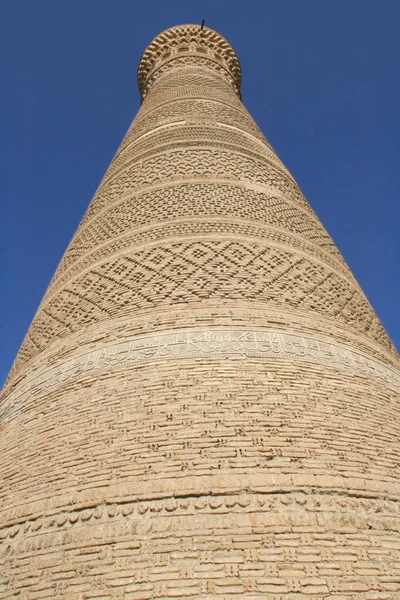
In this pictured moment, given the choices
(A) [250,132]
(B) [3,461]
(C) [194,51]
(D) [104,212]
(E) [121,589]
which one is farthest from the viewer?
(C) [194,51]

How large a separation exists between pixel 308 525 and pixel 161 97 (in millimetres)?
4931

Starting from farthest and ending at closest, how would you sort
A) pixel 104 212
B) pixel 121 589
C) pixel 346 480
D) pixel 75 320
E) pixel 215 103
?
pixel 215 103 → pixel 104 212 → pixel 75 320 → pixel 346 480 → pixel 121 589

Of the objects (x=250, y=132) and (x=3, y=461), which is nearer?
(x=3, y=461)

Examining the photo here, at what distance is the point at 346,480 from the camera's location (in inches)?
70.5

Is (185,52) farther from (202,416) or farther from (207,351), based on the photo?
(202,416)

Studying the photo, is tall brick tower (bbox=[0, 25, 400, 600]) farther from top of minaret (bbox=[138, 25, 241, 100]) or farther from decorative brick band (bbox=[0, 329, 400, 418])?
top of minaret (bbox=[138, 25, 241, 100])

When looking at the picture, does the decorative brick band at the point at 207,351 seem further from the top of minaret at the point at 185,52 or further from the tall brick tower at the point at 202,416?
the top of minaret at the point at 185,52

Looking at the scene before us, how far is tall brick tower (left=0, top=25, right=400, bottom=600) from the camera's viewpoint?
154cm

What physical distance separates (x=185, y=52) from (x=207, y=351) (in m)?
5.88

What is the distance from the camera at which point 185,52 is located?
6895 mm

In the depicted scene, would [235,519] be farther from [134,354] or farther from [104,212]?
[104,212]

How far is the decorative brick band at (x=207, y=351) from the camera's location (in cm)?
230

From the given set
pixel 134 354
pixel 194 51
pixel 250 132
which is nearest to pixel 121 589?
pixel 134 354

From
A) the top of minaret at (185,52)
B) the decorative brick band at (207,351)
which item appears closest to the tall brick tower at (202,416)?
the decorative brick band at (207,351)
